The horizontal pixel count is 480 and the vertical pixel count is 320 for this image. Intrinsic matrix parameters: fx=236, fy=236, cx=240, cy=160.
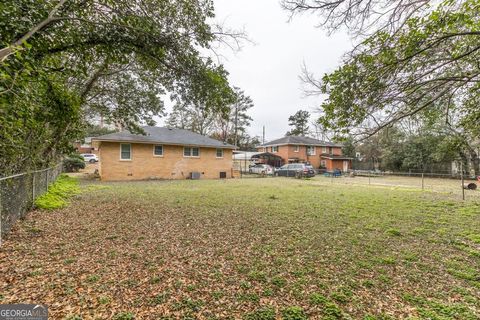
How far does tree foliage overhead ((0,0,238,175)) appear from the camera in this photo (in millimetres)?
3219

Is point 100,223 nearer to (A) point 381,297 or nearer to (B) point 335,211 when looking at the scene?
(A) point 381,297

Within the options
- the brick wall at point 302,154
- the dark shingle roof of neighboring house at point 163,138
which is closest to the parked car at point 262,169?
the brick wall at point 302,154

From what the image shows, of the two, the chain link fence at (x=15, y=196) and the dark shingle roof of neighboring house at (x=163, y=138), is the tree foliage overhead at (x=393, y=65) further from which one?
the dark shingle roof of neighboring house at (x=163, y=138)

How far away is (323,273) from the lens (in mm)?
3426

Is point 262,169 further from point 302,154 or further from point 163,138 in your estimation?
point 163,138

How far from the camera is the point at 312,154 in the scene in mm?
34812

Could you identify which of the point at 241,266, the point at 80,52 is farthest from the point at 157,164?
the point at 241,266

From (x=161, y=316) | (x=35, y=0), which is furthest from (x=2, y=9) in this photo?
(x=161, y=316)

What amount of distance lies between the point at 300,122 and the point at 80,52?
5048cm

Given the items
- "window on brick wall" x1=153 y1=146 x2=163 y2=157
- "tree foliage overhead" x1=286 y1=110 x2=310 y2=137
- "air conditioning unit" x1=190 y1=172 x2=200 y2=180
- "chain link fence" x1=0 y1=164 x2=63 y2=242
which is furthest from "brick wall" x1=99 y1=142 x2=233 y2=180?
"tree foliage overhead" x1=286 y1=110 x2=310 y2=137

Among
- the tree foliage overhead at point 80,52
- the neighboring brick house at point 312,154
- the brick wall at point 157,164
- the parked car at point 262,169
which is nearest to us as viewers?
the tree foliage overhead at point 80,52

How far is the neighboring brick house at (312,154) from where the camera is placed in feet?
111

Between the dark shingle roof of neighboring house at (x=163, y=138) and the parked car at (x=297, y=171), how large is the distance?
22.7 feet

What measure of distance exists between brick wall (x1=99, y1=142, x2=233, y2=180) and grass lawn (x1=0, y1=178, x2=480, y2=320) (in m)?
11.0
